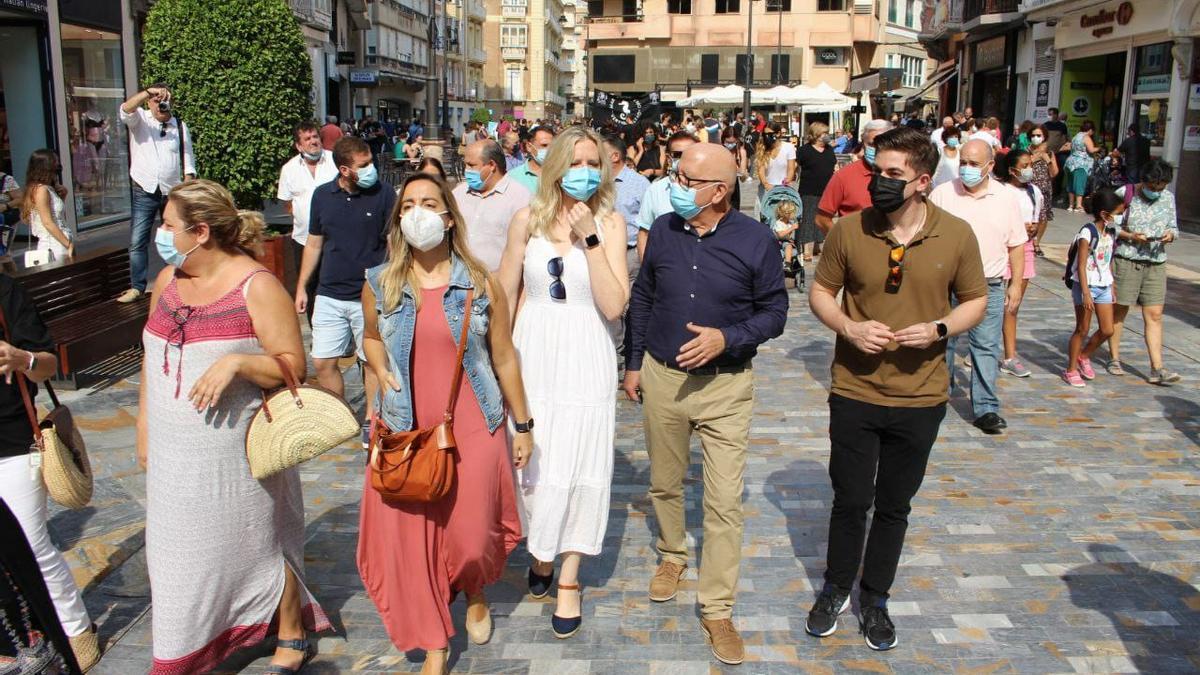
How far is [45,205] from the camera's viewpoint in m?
8.77

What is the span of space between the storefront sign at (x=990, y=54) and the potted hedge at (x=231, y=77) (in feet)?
84.0

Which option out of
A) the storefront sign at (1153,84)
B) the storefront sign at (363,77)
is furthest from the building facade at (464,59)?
the storefront sign at (1153,84)

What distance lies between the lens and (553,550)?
14.3ft

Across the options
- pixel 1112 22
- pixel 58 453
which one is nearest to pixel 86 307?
pixel 58 453

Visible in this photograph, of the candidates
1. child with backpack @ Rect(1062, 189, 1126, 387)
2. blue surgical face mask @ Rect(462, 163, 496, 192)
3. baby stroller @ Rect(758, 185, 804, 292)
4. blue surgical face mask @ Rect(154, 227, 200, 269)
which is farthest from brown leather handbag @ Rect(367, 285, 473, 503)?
baby stroller @ Rect(758, 185, 804, 292)

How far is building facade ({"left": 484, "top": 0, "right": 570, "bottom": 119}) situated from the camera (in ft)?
308

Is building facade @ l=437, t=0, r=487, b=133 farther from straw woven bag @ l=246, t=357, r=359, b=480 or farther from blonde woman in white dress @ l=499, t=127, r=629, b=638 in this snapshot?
straw woven bag @ l=246, t=357, r=359, b=480

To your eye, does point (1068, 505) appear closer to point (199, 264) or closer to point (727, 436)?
point (727, 436)

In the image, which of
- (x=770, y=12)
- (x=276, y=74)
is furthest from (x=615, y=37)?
(x=276, y=74)

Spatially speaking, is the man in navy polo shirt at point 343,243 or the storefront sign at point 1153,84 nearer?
the man in navy polo shirt at point 343,243

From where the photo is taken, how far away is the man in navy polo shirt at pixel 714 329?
4.12 metres

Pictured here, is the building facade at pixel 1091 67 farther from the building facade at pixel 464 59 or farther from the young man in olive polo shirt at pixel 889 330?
the building facade at pixel 464 59

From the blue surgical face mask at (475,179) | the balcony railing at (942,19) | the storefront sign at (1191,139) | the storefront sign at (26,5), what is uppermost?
the balcony railing at (942,19)

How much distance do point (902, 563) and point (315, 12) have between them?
3402cm
